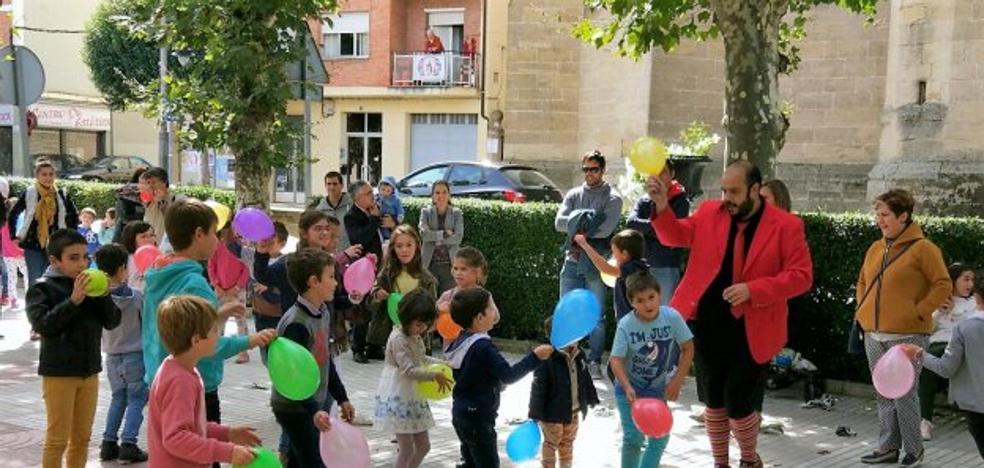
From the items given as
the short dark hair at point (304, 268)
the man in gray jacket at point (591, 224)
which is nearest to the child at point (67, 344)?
the short dark hair at point (304, 268)

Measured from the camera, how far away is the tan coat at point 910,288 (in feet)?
20.9

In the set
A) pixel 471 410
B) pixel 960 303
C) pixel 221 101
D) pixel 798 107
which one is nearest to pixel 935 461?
pixel 960 303

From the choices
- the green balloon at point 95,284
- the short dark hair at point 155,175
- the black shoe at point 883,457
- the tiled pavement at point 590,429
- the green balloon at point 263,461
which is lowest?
the tiled pavement at point 590,429

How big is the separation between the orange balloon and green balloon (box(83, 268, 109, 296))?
5.66ft

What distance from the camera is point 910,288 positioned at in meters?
6.46

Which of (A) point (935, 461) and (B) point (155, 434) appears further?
(A) point (935, 461)

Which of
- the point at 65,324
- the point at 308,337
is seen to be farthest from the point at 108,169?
the point at 308,337

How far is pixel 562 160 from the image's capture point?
1011 inches

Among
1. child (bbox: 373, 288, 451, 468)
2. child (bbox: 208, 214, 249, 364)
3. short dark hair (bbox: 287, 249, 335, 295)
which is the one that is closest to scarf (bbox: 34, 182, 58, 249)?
child (bbox: 208, 214, 249, 364)

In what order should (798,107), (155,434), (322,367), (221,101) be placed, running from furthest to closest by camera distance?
(798,107) < (221,101) < (322,367) < (155,434)

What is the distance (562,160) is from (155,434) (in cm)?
2212

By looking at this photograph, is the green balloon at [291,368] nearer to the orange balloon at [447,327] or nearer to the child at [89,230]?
the orange balloon at [447,327]

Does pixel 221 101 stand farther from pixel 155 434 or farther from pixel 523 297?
pixel 155 434

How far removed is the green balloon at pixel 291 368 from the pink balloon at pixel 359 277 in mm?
2374
